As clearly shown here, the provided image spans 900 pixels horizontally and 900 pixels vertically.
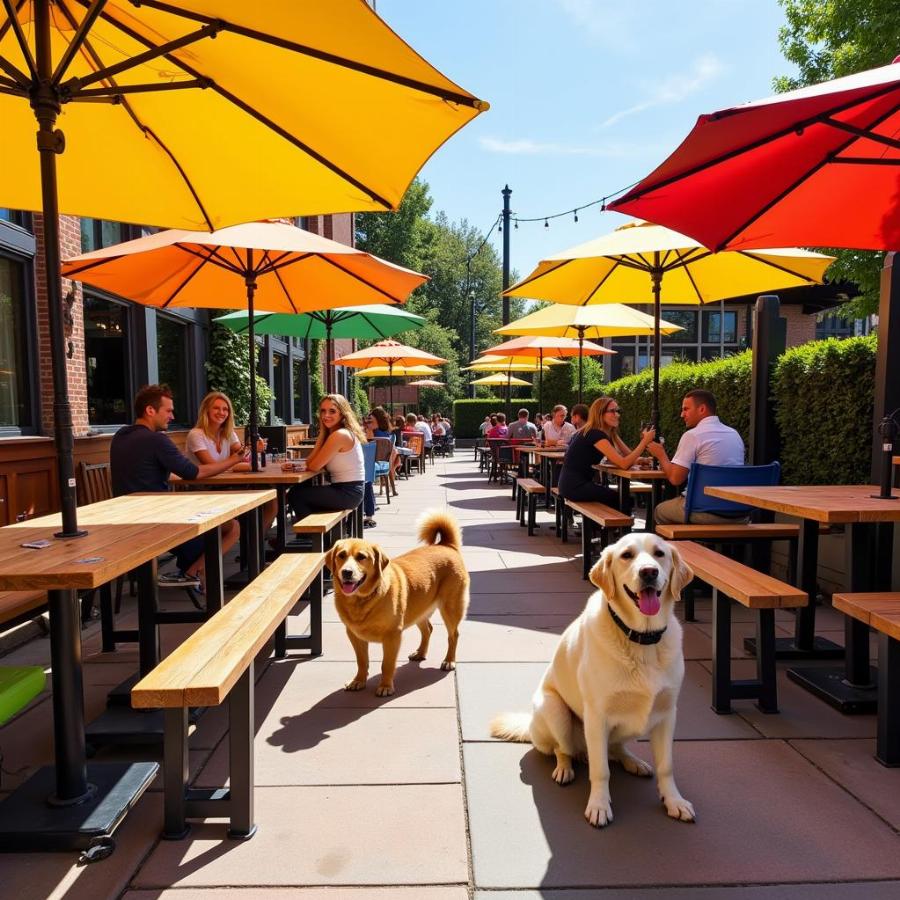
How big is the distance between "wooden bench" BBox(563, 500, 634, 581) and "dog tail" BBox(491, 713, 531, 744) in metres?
2.71

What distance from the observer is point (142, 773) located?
2.83m

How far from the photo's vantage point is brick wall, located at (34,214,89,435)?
6.45 meters

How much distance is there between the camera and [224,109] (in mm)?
3525

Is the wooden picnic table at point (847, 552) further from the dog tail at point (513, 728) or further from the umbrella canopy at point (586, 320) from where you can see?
the umbrella canopy at point (586, 320)

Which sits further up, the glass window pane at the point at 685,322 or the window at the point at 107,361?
the glass window pane at the point at 685,322

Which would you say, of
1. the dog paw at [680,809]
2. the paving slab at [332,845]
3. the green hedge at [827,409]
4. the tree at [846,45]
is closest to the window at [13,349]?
the paving slab at [332,845]

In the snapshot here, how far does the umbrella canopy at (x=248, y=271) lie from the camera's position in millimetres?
5270

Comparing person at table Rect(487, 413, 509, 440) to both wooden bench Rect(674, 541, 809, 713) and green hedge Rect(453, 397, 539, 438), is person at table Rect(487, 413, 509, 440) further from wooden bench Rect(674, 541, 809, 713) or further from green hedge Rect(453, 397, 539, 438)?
green hedge Rect(453, 397, 539, 438)

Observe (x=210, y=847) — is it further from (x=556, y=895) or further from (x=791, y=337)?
(x=791, y=337)

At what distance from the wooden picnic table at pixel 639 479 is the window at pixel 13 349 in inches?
215

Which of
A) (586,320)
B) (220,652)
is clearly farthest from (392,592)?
(586,320)

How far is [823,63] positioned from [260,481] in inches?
628

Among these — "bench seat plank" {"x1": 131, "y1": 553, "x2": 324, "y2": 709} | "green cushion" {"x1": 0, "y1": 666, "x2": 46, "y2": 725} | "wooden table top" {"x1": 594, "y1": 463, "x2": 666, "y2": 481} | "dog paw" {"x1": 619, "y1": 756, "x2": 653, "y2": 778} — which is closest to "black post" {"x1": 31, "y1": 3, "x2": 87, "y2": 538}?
"green cushion" {"x1": 0, "y1": 666, "x2": 46, "y2": 725}

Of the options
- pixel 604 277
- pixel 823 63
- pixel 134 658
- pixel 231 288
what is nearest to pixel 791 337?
pixel 823 63
